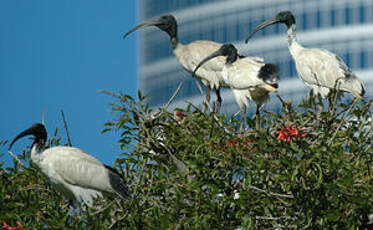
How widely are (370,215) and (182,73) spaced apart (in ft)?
242

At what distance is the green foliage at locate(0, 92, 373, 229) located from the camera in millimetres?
7816

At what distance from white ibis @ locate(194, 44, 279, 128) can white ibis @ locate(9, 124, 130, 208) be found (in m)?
2.56

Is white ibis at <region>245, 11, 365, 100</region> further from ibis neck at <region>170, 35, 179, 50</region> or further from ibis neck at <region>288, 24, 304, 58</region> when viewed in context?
ibis neck at <region>170, 35, 179, 50</region>

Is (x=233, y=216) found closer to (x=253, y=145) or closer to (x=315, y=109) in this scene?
(x=253, y=145)

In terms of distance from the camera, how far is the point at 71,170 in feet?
34.3

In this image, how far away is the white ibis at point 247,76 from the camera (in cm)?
1247

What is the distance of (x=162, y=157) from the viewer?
9.47 meters

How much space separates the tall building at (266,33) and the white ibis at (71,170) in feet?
209

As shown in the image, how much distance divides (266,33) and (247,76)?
67.8 m

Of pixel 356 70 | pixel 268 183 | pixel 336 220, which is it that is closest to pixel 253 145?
pixel 268 183

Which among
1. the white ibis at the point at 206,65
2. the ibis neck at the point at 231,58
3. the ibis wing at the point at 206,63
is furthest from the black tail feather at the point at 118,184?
the ibis wing at the point at 206,63

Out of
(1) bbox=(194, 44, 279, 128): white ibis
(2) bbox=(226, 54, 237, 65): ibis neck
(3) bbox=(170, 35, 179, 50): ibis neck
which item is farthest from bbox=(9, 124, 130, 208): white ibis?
(3) bbox=(170, 35, 179, 50): ibis neck

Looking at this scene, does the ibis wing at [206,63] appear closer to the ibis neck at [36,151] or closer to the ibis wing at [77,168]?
the ibis wing at [77,168]

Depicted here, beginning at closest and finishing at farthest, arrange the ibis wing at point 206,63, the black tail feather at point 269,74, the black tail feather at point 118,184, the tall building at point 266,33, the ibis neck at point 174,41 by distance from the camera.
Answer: the black tail feather at point 118,184 → the black tail feather at point 269,74 → the ibis wing at point 206,63 → the ibis neck at point 174,41 → the tall building at point 266,33
